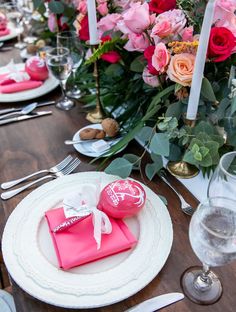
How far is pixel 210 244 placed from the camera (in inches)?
18.8

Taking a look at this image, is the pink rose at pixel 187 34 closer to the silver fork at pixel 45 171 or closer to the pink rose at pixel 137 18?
the pink rose at pixel 137 18

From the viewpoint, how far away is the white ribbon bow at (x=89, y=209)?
2.00ft

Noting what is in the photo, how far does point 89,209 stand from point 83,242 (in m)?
0.06

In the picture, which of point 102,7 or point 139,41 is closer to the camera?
point 139,41

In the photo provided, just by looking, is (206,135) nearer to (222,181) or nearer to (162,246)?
(222,181)

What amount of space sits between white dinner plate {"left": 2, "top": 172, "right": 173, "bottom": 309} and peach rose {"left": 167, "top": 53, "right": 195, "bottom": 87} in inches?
9.3

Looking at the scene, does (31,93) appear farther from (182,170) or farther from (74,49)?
(182,170)

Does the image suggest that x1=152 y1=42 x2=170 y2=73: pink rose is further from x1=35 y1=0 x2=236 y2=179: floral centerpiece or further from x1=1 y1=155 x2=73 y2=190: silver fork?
x1=1 y1=155 x2=73 y2=190: silver fork

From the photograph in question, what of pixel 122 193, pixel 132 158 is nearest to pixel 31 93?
pixel 132 158

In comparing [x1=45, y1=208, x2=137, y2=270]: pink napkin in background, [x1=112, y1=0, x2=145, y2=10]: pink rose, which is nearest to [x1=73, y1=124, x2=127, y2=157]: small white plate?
[x1=45, y1=208, x2=137, y2=270]: pink napkin in background

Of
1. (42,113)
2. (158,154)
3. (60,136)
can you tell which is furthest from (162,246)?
(42,113)

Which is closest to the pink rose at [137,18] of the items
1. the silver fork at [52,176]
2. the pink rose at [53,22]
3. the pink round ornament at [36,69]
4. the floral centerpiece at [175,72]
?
the floral centerpiece at [175,72]

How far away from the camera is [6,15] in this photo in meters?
1.58

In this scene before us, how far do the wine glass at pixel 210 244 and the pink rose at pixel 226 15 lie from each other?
1.20 ft
